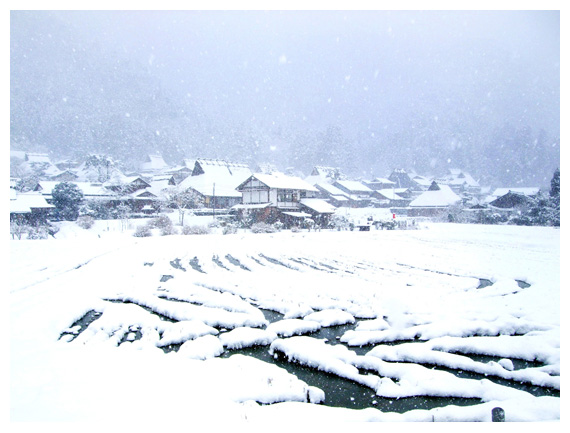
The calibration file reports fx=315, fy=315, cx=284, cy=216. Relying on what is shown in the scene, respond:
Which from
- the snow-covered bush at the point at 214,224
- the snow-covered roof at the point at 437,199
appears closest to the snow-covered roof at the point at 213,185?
the snow-covered bush at the point at 214,224

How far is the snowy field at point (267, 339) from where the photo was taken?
9.37 feet

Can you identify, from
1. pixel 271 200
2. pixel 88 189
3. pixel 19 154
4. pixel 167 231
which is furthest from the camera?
pixel 19 154

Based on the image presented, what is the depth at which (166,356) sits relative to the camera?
3.66 metres

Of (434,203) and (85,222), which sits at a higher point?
(434,203)

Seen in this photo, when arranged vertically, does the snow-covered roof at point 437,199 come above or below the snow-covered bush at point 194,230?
above

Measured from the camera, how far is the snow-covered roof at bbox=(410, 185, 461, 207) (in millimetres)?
32938

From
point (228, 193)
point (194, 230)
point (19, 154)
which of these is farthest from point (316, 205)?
point (19, 154)

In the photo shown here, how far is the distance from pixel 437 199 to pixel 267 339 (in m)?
34.3

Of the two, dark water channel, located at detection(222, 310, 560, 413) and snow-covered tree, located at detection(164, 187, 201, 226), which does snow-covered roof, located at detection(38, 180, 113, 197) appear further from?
dark water channel, located at detection(222, 310, 560, 413)

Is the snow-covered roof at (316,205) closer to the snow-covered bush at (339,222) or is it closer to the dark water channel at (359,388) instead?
the snow-covered bush at (339,222)

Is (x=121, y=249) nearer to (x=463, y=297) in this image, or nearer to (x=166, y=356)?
(x=166, y=356)

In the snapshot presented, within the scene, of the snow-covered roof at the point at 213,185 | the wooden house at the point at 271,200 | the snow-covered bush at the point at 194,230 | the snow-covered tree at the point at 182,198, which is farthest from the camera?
the snow-covered roof at the point at 213,185

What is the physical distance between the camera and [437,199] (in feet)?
112

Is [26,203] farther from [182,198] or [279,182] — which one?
[279,182]
